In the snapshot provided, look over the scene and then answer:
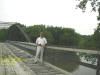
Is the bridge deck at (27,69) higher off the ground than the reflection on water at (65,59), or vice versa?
the reflection on water at (65,59)

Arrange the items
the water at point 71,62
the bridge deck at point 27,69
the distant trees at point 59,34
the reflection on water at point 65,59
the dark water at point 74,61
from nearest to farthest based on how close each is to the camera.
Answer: the dark water at point 74,61, the water at point 71,62, the reflection on water at point 65,59, the bridge deck at point 27,69, the distant trees at point 59,34

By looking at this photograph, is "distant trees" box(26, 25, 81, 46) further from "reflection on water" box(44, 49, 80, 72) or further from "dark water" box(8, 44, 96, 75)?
"dark water" box(8, 44, 96, 75)

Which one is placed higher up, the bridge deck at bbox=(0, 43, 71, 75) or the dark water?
the dark water

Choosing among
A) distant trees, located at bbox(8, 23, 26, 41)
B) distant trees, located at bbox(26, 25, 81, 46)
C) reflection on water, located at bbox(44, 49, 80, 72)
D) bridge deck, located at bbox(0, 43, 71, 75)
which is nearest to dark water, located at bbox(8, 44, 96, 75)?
reflection on water, located at bbox(44, 49, 80, 72)

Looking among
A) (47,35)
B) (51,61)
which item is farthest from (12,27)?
(51,61)

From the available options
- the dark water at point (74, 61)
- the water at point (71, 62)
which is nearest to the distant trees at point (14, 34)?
the water at point (71, 62)

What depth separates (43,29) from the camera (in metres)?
95.9

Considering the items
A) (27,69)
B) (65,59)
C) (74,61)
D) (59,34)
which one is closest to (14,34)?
(59,34)

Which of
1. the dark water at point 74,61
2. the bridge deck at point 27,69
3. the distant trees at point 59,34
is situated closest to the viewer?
the dark water at point 74,61

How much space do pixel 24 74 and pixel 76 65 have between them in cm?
213

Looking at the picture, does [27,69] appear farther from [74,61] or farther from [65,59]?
[74,61]

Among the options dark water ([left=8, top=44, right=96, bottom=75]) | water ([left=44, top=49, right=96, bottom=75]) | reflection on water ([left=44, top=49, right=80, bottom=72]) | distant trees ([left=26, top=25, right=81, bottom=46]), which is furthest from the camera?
distant trees ([left=26, top=25, right=81, bottom=46])

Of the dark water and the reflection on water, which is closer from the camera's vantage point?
the dark water

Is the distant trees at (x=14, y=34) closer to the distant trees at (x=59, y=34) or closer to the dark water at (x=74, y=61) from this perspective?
the distant trees at (x=59, y=34)
